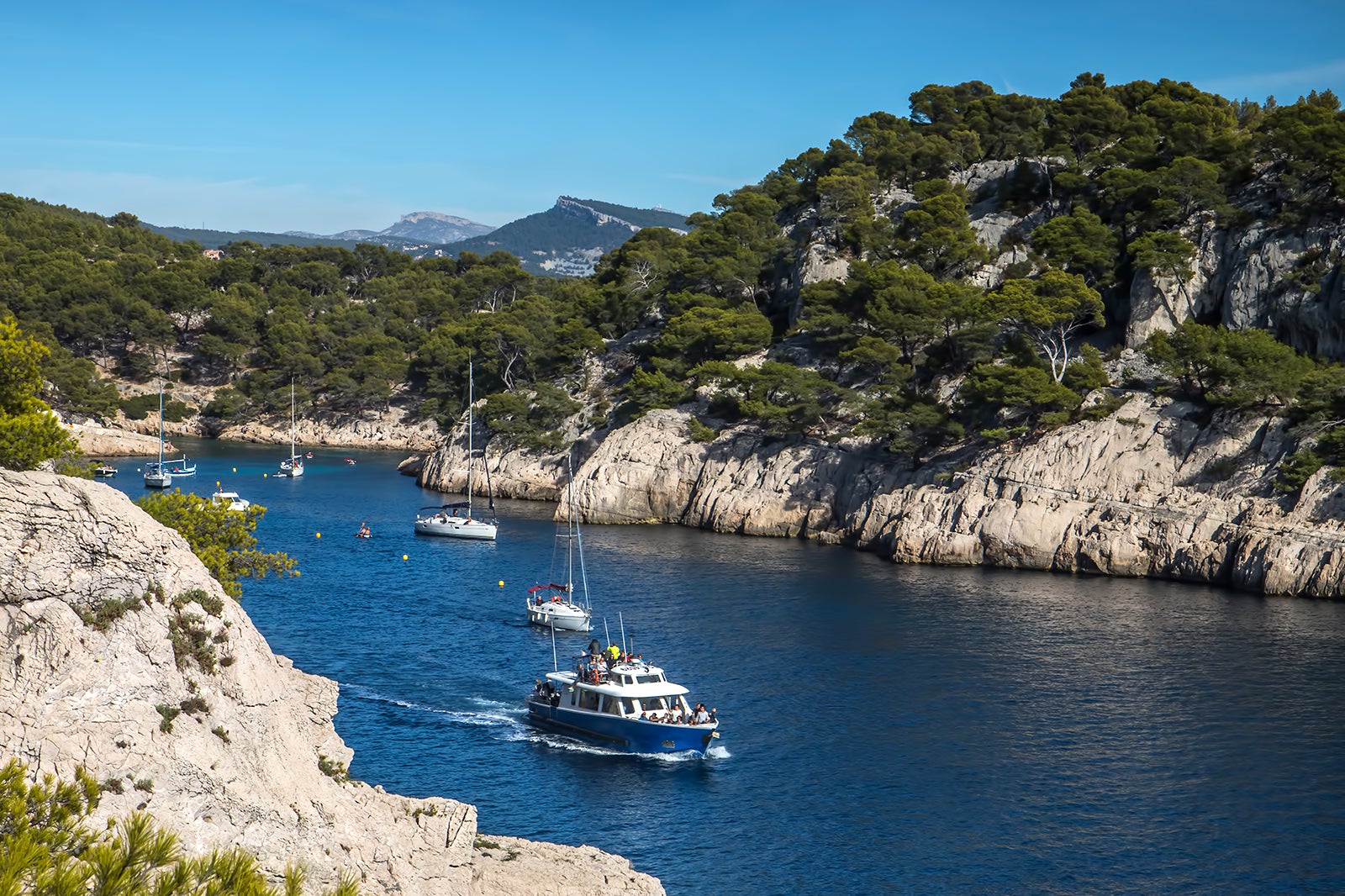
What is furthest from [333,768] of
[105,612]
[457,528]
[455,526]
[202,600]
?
[455,526]

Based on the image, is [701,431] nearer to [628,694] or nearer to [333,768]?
[628,694]

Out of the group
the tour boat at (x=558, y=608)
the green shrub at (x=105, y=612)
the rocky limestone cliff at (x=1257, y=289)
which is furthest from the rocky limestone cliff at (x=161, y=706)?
the rocky limestone cliff at (x=1257, y=289)

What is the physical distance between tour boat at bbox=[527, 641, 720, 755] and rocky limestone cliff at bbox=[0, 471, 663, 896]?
23.5 m

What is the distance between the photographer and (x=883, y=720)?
5878cm

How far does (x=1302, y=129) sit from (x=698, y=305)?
6356 cm

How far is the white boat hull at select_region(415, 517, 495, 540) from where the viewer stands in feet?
360

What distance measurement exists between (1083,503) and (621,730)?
167 feet

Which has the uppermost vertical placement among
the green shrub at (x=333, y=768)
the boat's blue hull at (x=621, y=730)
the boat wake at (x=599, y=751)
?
the green shrub at (x=333, y=768)

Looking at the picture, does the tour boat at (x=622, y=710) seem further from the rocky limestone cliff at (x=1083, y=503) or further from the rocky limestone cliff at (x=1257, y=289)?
the rocky limestone cliff at (x=1257, y=289)

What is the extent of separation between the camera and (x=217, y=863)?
1797cm

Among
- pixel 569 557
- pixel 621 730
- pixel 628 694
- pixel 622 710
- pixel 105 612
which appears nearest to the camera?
pixel 105 612

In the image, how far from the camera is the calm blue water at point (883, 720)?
44.1 m

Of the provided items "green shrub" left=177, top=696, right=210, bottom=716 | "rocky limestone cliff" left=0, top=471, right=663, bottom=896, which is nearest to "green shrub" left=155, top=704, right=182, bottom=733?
"rocky limestone cliff" left=0, top=471, right=663, bottom=896

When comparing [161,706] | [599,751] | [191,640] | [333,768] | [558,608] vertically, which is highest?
[191,640]
